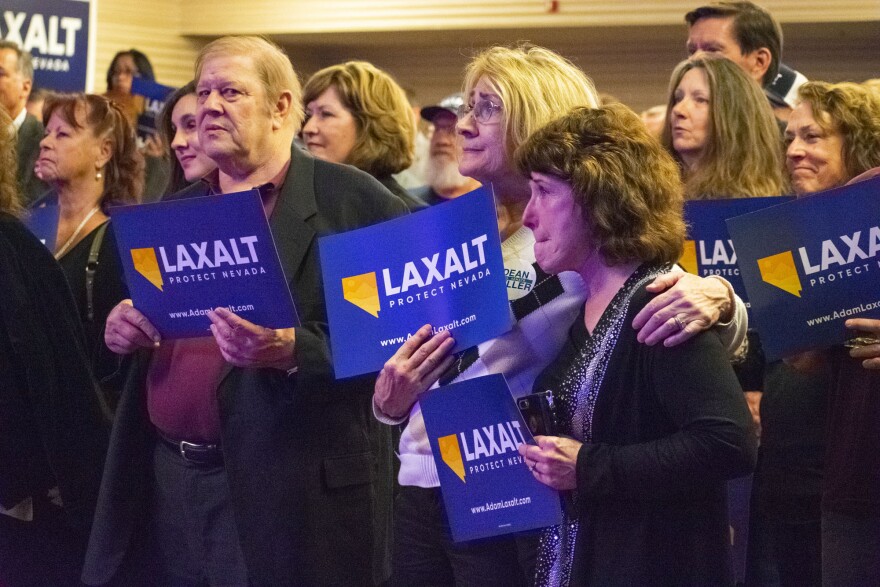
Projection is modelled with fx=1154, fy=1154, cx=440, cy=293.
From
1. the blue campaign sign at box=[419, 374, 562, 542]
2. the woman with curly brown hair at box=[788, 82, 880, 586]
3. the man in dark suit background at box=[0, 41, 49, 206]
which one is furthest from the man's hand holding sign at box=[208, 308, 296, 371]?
the man in dark suit background at box=[0, 41, 49, 206]

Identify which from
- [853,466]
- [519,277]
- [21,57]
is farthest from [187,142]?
[21,57]

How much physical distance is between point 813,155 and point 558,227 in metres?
1.22

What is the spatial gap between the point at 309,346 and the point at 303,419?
187 millimetres

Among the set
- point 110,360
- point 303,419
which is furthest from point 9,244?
point 303,419

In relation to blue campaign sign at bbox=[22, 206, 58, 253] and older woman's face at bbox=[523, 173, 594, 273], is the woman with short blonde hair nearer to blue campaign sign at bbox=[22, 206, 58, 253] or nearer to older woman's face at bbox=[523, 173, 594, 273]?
older woman's face at bbox=[523, 173, 594, 273]

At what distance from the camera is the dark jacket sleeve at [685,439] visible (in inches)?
73.7

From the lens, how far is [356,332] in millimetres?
2281

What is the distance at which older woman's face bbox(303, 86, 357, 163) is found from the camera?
4312 millimetres

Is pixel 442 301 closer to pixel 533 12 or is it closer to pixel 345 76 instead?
pixel 345 76

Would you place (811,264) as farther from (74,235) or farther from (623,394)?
(74,235)

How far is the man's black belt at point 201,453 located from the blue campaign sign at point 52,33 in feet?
13.3

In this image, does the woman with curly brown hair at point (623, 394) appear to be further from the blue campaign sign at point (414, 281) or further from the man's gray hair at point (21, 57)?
the man's gray hair at point (21, 57)

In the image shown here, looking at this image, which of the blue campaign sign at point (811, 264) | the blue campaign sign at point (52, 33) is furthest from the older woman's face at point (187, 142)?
the blue campaign sign at point (52, 33)

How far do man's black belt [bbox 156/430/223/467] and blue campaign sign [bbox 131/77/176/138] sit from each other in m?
3.30
